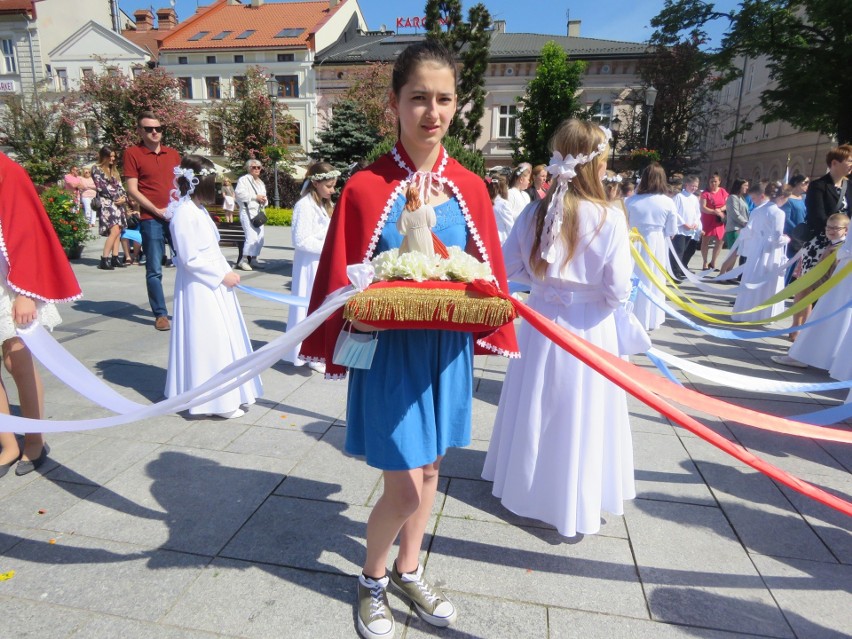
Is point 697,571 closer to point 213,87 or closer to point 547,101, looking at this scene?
point 547,101

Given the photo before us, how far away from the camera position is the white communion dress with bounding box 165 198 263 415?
13.8 feet

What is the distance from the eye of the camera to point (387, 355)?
199 centimetres

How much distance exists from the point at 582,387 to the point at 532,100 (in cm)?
3343

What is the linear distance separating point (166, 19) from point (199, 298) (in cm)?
5363

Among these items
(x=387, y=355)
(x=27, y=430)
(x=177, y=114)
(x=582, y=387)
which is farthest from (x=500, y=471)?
(x=177, y=114)

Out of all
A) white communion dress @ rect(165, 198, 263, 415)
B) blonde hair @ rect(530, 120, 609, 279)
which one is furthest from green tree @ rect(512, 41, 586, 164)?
blonde hair @ rect(530, 120, 609, 279)

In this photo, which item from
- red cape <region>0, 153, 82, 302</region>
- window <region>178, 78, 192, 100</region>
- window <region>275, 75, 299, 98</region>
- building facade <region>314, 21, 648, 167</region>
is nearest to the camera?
red cape <region>0, 153, 82, 302</region>

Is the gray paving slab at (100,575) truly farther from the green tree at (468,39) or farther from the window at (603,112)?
the window at (603,112)

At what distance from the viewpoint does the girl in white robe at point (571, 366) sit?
9.09 feet

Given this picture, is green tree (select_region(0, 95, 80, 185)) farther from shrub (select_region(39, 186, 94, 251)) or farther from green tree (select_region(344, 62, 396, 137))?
shrub (select_region(39, 186, 94, 251))

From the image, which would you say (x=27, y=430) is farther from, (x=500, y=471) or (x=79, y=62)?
(x=79, y=62)

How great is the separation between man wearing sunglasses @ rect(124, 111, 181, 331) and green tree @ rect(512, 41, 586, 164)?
2784 centimetres

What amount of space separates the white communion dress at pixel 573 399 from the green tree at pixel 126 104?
30814 mm

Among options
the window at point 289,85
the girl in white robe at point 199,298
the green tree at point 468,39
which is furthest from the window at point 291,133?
the girl in white robe at point 199,298
